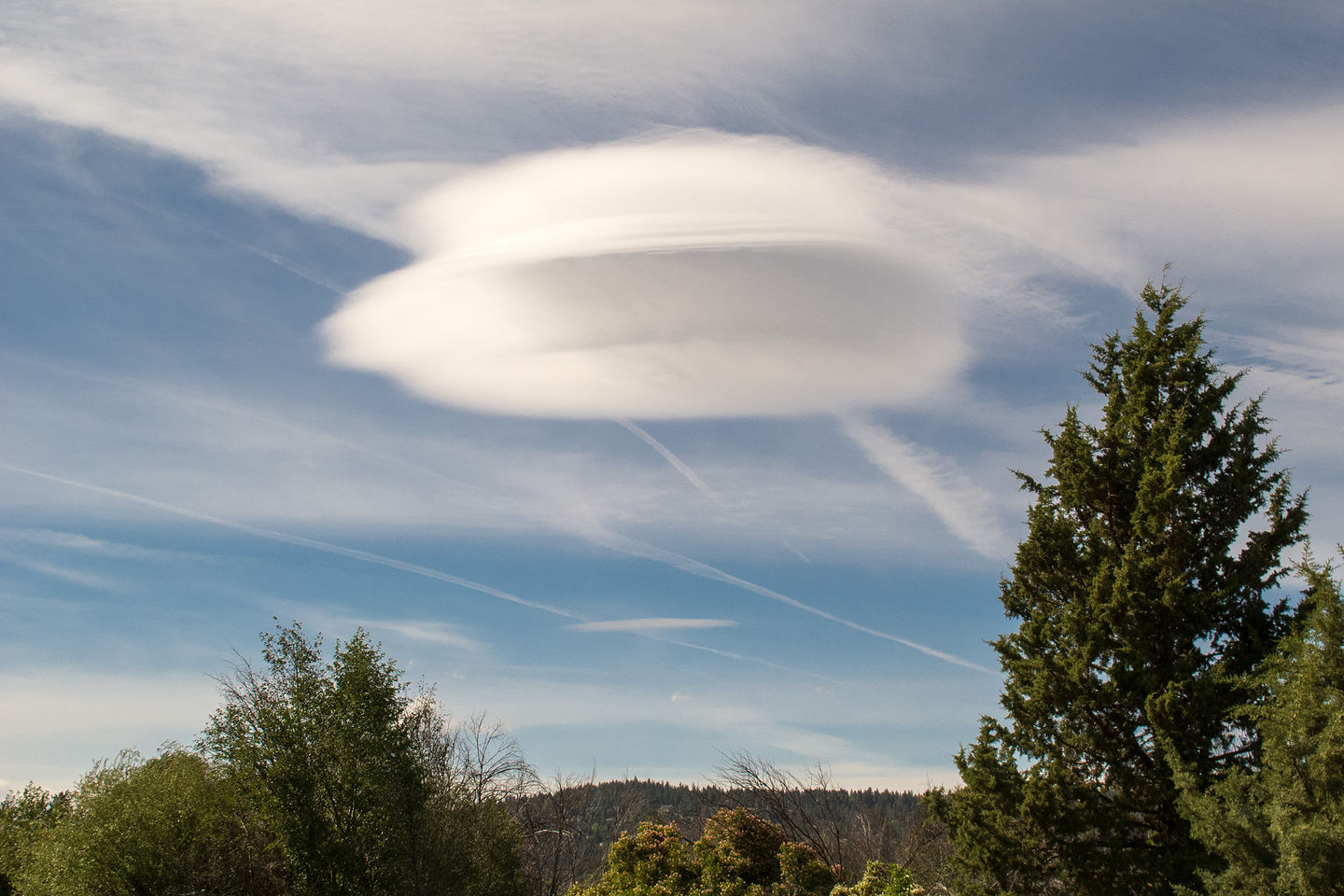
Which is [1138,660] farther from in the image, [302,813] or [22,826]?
[22,826]

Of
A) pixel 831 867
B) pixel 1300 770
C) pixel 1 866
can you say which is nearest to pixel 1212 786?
pixel 1300 770

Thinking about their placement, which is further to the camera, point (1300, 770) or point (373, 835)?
point (373, 835)

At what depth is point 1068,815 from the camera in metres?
22.4

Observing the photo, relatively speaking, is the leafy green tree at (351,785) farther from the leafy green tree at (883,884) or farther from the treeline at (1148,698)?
the leafy green tree at (883,884)

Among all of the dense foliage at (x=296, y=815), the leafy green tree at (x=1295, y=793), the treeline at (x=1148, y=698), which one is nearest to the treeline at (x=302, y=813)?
the dense foliage at (x=296, y=815)

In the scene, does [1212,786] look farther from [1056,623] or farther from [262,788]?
[262,788]

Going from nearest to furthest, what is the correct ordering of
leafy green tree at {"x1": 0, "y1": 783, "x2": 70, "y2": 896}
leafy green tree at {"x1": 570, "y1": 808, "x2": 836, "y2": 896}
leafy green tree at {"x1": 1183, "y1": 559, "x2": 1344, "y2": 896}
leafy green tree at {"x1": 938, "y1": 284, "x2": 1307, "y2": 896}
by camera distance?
leafy green tree at {"x1": 1183, "y1": 559, "x2": 1344, "y2": 896} < leafy green tree at {"x1": 938, "y1": 284, "x2": 1307, "y2": 896} < leafy green tree at {"x1": 570, "y1": 808, "x2": 836, "y2": 896} < leafy green tree at {"x1": 0, "y1": 783, "x2": 70, "y2": 896}

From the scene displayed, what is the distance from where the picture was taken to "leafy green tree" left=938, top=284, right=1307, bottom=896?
22.0 metres

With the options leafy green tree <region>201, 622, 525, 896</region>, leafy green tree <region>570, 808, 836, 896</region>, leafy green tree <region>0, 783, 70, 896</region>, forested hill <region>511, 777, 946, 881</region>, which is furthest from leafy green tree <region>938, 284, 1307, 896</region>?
leafy green tree <region>0, 783, 70, 896</region>

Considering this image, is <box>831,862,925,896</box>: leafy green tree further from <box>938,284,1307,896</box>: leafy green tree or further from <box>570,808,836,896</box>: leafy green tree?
<box>570,808,836,896</box>: leafy green tree

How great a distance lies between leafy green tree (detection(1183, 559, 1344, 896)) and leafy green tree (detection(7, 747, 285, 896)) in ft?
143

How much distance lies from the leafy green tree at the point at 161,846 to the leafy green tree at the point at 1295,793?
4347 cm

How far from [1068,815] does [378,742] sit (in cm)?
3610

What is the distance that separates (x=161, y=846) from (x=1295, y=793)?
164ft
